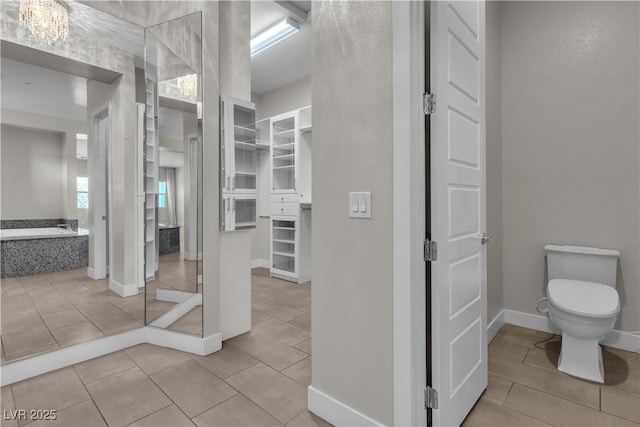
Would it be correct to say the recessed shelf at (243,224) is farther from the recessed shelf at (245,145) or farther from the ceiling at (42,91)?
the ceiling at (42,91)

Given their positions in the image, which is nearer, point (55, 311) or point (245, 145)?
point (55, 311)

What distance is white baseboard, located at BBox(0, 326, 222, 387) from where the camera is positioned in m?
1.99

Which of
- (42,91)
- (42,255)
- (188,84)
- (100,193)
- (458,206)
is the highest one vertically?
(188,84)

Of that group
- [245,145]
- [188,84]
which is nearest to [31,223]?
[188,84]

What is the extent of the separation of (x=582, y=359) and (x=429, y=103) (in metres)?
2.04

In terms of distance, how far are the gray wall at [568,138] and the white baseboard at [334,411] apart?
2.13 metres

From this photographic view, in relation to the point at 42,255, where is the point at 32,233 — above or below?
above

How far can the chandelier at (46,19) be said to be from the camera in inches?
75.9

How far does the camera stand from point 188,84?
2.45m

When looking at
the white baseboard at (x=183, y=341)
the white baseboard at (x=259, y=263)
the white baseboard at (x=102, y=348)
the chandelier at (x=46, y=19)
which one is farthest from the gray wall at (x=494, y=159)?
the white baseboard at (x=259, y=263)

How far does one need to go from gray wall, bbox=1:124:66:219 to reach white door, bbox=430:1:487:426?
2158 mm

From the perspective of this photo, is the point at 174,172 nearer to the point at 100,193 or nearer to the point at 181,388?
the point at 100,193

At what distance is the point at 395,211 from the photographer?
140 centimetres

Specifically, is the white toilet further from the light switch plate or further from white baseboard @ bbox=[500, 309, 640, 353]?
the light switch plate
